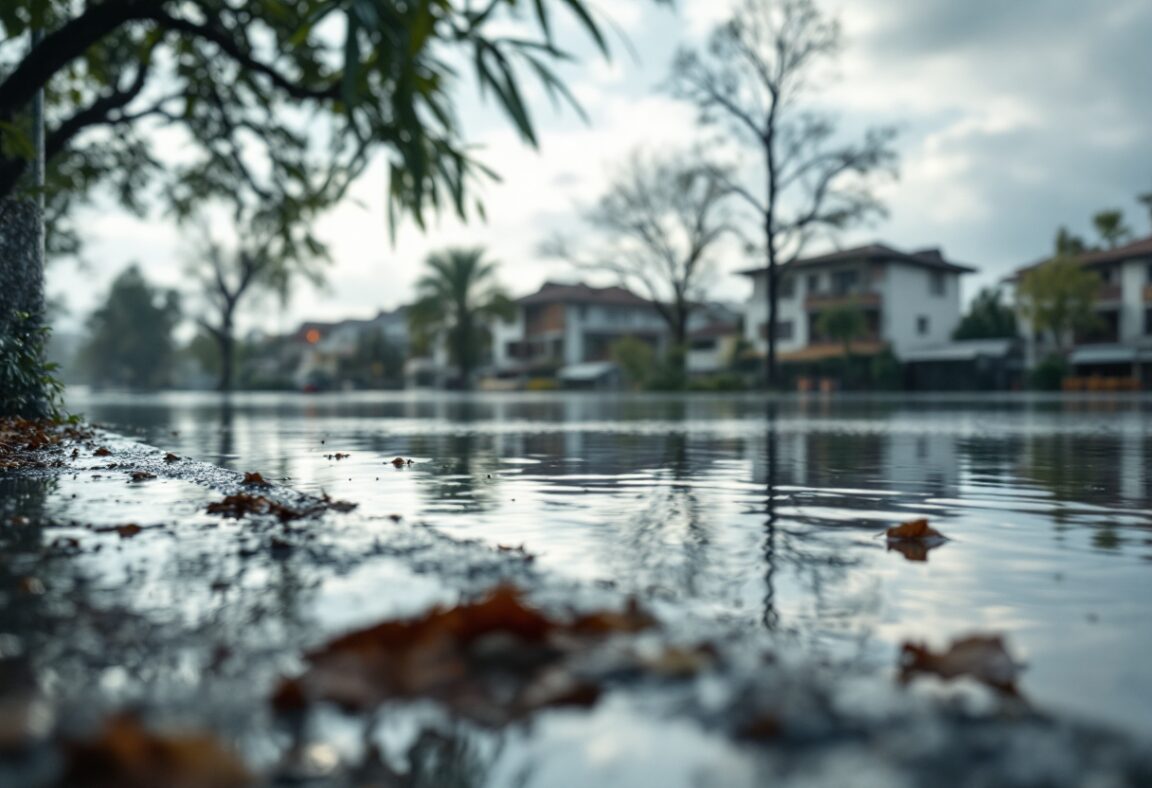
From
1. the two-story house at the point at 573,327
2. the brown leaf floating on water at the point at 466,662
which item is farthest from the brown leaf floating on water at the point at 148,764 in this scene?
the two-story house at the point at 573,327

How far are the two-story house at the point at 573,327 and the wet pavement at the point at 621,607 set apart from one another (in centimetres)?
7321

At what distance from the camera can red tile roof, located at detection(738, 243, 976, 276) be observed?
61.1 meters

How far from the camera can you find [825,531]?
13.5 ft

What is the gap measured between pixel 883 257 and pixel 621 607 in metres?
61.8

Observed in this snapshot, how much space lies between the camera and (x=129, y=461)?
6.89m

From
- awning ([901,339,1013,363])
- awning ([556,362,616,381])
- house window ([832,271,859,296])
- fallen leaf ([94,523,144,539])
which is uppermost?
house window ([832,271,859,296])

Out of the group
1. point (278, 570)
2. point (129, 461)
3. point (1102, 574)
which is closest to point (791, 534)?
point (1102, 574)

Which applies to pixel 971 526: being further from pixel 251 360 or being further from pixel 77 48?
pixel 251 360

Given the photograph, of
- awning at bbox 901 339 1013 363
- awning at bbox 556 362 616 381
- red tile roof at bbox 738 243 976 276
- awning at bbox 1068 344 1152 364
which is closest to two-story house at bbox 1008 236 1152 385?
awning at bbox 1068 344 1152 364

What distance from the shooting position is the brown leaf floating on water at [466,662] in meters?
1.71

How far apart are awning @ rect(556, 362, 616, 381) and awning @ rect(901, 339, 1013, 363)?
72.8 feet

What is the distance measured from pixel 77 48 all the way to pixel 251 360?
114 metres

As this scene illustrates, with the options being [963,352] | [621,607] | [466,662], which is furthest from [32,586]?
[963,352]

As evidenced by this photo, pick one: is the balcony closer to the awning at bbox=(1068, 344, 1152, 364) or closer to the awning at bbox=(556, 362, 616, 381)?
the awning at bbox=(1068, 344, 1152, 364)
